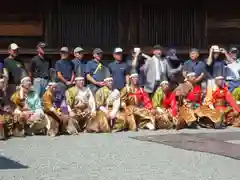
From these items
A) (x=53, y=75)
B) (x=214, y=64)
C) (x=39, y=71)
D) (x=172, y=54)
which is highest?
(x=172, y=54)

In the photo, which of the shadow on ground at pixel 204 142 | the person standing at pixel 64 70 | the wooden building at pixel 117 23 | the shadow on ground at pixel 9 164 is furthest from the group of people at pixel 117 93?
the shadow on ground at pixel 9 164

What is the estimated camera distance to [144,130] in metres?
14.0

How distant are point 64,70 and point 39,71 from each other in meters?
0.59

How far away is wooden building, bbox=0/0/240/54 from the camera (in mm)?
15445

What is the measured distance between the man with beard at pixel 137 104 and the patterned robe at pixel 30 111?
2109 millimetres

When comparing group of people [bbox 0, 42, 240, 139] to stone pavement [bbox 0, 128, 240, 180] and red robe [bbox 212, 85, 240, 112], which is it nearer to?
red robe [bbox 212, 85, 240, 112]

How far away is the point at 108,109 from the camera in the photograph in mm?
13844

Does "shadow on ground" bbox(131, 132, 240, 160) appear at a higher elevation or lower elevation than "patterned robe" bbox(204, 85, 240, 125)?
lower

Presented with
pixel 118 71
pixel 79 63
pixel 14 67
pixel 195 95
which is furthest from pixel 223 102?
pixel 14 67

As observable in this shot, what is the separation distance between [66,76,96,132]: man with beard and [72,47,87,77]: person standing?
63 centimetres

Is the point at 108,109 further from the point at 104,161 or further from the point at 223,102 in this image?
the point at 104,161

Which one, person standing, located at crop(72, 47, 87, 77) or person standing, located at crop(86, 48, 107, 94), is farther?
person standing, located at crop(72, 47, 87, 77)

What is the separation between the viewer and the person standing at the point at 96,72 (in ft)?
47.6

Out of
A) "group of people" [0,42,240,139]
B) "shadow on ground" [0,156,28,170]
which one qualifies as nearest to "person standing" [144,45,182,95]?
"group of people" [0,42,240,139]
